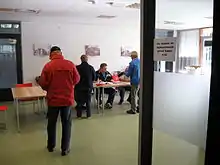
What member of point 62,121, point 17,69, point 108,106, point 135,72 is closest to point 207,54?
point 62,121

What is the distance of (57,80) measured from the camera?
138 inches

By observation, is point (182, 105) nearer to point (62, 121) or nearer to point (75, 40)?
point (62, 121)

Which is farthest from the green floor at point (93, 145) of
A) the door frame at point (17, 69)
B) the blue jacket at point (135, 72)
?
the door frame at point (17, 69)

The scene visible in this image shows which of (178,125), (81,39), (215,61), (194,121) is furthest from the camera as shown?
(81,39)

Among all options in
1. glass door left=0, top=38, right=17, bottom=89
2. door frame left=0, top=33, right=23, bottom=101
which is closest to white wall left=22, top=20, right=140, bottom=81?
door frame left=0, top=33, right=23, bottom=101

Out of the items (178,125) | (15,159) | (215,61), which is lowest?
(15,159)

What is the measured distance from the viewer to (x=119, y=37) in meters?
9.28

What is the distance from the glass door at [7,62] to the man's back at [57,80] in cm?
497

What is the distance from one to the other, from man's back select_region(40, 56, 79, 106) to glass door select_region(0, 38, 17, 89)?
4.97 metres

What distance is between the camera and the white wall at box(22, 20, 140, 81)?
8.12 metres

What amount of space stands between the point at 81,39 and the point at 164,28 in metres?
6.93

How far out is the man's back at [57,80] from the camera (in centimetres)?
347

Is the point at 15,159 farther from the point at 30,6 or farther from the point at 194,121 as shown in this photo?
the point at 30,6

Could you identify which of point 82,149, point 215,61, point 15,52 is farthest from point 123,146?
point 15,52
